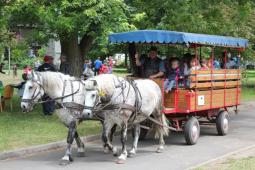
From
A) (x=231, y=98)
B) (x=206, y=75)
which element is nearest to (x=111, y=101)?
(x=206, y=75)

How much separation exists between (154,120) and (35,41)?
24.0 feet

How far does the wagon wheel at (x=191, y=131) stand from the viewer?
12.3 m

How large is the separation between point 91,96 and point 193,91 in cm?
345

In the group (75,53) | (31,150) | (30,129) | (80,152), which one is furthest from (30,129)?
(75,53)

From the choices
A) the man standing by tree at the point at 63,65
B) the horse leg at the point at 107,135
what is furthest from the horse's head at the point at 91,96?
the man standing by tree at the point at 63,65

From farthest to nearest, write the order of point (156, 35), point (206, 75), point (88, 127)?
point (88, 127), point (206, 75), point (156, 35)

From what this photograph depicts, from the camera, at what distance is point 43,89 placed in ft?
33.4

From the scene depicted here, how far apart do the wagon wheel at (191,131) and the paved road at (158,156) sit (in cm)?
15

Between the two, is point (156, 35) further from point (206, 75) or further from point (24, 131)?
point (24, 131)

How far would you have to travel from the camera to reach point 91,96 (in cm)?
984

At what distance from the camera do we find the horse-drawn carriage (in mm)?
12070

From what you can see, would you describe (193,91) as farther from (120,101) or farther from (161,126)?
(120,101)

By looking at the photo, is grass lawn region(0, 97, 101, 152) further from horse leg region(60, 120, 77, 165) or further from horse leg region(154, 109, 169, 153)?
horse leg region(154, 109, 169, 153)

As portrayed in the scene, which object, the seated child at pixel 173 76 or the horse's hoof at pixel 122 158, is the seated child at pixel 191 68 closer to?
the seated child at pixel 173 76
